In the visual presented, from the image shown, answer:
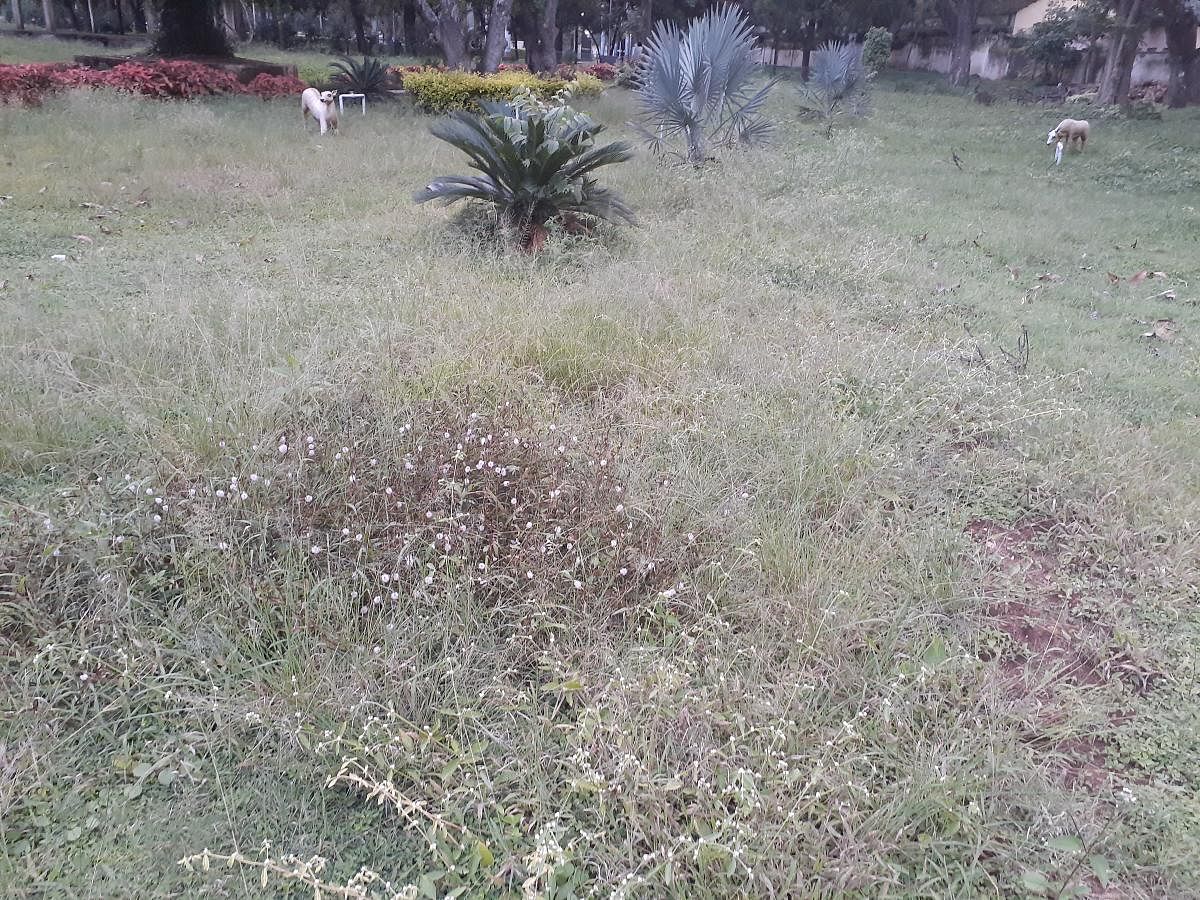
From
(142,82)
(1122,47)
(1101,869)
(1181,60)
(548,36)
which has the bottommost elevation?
(1101,869)

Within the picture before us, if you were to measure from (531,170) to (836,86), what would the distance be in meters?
12.7

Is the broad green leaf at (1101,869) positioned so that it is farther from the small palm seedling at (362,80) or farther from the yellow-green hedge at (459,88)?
the small palm seedling at (362,80)

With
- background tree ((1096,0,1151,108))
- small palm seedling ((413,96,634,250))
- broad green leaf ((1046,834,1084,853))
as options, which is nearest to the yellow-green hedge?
small palm seedling ((413,96,634,250))

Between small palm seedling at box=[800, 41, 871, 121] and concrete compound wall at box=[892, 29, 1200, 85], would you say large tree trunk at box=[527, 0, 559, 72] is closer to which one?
small palm seedling at box=[800, 41, 871, 121]

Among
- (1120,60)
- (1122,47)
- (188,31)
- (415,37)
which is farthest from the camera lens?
(415,37)

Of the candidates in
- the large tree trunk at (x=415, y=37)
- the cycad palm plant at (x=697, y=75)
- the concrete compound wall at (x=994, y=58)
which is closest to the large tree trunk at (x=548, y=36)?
the large tree trunk at (x=415, y=37)

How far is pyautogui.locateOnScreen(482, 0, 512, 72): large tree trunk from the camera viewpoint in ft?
53.4

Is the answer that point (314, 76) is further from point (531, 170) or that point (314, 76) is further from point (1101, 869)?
point (1101, 869)

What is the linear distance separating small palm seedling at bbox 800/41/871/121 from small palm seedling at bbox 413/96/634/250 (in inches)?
441

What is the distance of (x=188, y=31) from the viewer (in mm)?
17375

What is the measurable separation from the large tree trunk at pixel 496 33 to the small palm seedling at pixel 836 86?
6465 millimetres

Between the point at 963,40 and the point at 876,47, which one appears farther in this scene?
the point at 876,47

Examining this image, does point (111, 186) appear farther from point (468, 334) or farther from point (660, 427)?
point (660, 427)

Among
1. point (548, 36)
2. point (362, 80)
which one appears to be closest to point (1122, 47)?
point (548, 36)
